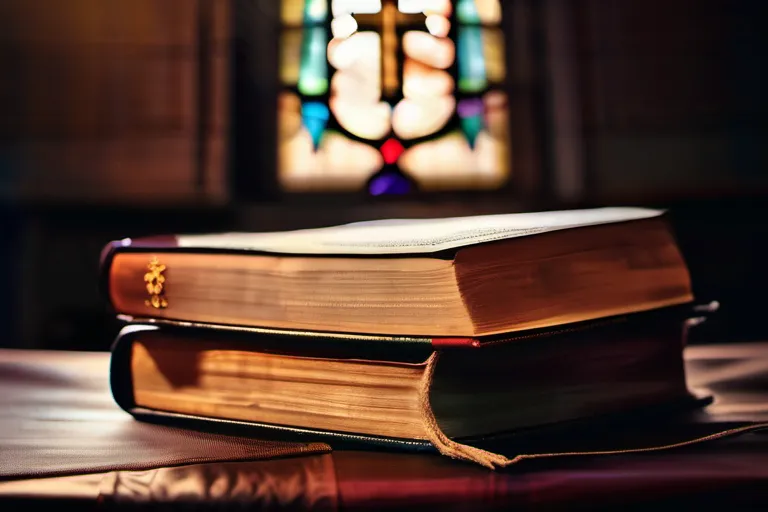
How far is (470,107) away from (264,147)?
0.64m

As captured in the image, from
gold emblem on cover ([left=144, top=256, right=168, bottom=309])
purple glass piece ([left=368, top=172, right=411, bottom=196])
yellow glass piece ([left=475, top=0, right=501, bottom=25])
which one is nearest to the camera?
gold emblem on cover ([left=144, top=256, right=168, bottom=309])

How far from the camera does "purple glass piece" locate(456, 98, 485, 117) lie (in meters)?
1.86

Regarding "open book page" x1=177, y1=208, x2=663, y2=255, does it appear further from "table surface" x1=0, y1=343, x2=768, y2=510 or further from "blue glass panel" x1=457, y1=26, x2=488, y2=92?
"blue glass panel" x1=457, y1=26, x2=488, y2=92

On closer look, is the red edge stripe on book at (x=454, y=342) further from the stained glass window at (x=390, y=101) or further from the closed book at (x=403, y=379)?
the stained glass window at (x=390, y=101)

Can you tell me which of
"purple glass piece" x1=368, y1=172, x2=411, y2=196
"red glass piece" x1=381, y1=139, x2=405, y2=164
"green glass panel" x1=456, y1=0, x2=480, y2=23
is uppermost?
"green glass panel" x1=456, y1=0, x2=480, y2=23

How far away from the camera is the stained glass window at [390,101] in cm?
182

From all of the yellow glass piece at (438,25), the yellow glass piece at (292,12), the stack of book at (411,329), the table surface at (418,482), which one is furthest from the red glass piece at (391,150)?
the table surface at (418,482)

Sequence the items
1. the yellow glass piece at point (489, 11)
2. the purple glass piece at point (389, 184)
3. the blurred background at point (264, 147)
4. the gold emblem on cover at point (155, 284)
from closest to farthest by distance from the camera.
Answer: the gold emblem on cover at point (155, 284), the blurred background at point (264, 147), the purple glass piece at point (389, 184), the yellow glass piece at point (489, 11)

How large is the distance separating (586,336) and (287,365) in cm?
18

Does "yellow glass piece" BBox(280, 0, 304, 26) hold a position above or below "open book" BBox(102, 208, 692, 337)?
above

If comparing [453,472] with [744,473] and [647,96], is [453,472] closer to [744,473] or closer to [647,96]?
[744,473]

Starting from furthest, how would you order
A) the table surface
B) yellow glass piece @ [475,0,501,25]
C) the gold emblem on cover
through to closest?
yellow glass piece @ [475,0,501,25]
the gold emblem on cover
the table surface

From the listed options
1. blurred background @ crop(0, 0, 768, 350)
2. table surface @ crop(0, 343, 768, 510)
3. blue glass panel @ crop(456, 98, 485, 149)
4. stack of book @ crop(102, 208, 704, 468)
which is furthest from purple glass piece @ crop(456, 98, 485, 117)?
table surface @ crop(0, 343, 768, 510)

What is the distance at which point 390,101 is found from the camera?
1.83 metres
